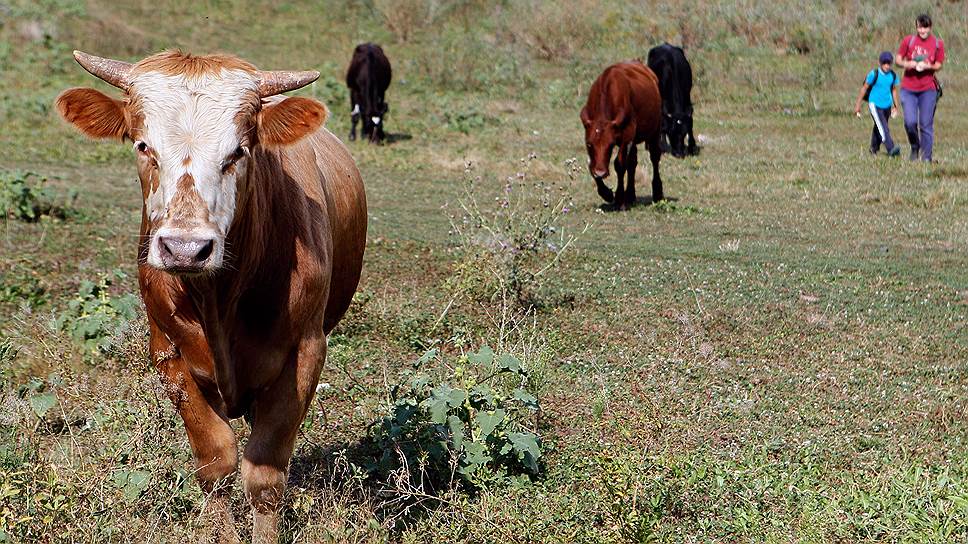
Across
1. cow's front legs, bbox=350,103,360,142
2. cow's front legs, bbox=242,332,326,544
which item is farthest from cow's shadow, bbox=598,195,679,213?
cow's front legs, bbox=242,332,326,544

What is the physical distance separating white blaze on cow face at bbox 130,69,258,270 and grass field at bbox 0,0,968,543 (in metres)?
1.27

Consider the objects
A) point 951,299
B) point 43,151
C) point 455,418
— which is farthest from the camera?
point 43,151

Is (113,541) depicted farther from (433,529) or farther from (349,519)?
(433,529)

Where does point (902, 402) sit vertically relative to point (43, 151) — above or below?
below

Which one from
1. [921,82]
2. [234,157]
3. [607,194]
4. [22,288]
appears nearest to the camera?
[234,157]

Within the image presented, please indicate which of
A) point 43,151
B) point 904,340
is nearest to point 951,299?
point 904,340

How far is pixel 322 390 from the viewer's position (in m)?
6.77

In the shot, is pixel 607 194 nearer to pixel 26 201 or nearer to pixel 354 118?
pixel 26 201

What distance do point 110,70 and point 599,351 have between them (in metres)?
4.29

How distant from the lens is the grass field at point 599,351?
501 cm

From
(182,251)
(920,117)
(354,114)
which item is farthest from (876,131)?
(182,251)

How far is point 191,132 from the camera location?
13.3 ft

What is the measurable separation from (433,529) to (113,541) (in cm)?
137

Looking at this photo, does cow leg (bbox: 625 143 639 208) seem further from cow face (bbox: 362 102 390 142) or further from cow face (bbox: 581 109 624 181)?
cow face (bbox: 362 102 390 142)
